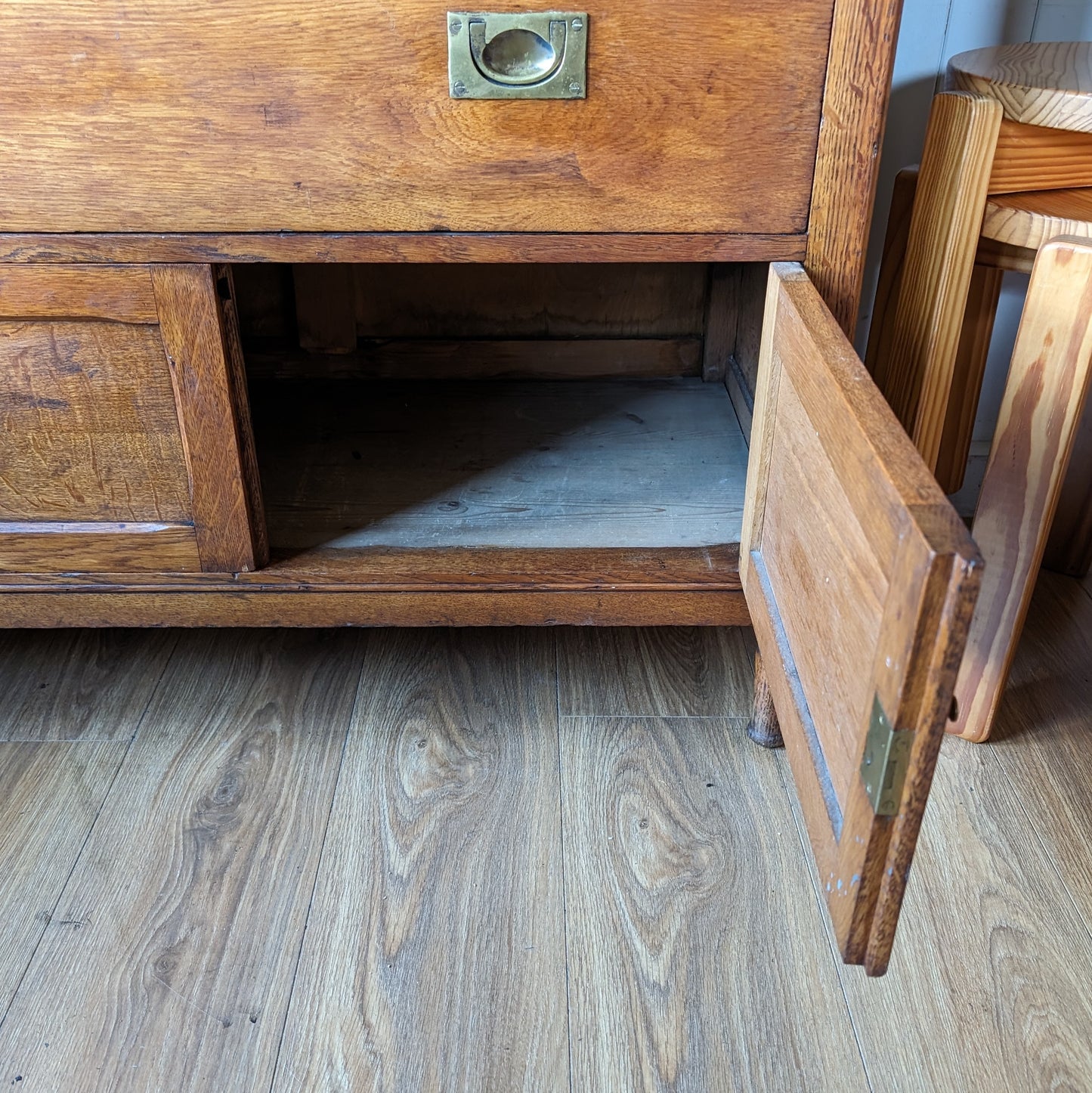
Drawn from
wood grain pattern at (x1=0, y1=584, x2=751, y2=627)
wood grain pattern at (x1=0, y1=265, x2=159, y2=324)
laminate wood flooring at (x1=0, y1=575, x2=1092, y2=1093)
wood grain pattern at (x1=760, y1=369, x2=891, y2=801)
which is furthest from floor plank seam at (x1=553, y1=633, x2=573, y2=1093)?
wood grain pattern at (x1=0, y1=265, x2=159, y2=324)

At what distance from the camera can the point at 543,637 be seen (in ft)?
3.25

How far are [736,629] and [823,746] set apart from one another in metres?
0.44

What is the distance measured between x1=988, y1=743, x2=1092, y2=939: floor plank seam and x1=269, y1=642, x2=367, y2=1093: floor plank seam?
20.3 inches

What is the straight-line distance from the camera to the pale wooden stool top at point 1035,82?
744 mm

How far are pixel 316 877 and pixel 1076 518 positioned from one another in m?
0.82

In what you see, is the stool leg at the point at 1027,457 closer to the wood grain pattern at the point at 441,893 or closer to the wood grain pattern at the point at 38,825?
the wood grain pattern at the point at 441,893

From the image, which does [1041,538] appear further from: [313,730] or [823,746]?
[313,730]

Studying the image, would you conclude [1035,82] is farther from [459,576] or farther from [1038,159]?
[459,576]

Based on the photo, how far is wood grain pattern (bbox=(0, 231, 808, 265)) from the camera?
2.24 feet

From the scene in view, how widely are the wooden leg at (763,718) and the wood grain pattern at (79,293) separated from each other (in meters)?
0.52

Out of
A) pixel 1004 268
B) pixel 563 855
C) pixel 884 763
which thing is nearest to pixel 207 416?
pixel 563 855

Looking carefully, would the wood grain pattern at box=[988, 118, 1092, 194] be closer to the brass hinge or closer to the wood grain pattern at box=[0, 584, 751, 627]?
the wood grain pattern at box=[0, 584, 751, 627]

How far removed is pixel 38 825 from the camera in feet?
2.60

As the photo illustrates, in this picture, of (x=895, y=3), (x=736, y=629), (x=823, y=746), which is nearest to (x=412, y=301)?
(x=736, y=629)
